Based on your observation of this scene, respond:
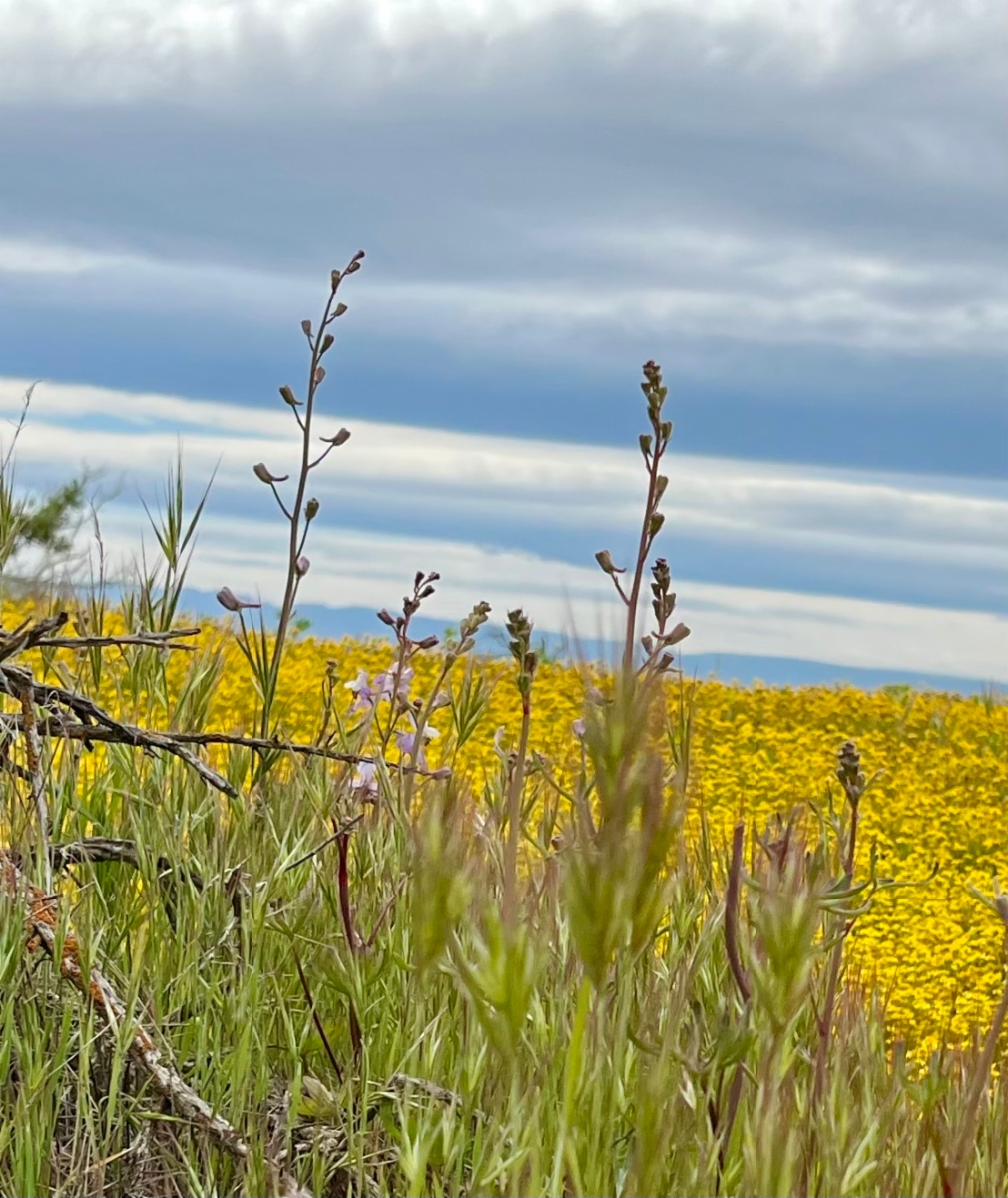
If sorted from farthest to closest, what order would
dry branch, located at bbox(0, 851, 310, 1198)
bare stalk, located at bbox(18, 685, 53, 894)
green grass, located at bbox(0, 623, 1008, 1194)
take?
1. bare stalk, located at bbox(18, 685, 53, 894)
2. dry branch, located at bbox(0, 851, 310, 1198)
3. green grass, located at bbox(0, 623, 1008, 1194)

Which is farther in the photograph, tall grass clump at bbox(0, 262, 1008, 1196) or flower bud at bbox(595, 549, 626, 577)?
flower bud at bbox(595, 549, 626, 577)

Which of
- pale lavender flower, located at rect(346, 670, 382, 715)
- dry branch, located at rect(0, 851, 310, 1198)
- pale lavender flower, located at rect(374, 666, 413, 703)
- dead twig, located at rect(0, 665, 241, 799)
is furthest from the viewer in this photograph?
pale lavender flower, located at rect(346, 670, 382, 715)

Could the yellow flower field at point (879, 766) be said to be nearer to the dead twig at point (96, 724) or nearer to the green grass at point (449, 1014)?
the dead twig at point (96, 724)

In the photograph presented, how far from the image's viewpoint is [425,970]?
1689mm

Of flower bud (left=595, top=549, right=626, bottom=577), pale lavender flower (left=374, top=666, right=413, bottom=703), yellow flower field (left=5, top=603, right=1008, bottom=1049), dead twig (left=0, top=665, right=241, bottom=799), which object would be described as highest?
flower bud (left=595, top=549, right=626, bottom=577)

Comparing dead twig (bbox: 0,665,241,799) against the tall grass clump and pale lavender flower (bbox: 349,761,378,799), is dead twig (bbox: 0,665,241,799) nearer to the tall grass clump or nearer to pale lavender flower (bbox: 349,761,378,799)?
the tall grass clump

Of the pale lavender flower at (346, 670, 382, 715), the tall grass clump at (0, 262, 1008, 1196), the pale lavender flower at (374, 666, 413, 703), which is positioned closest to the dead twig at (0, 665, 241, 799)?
the tall grass clump at (0, 262, 1008, 1196)

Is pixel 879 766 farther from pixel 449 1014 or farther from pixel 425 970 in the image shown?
pixel 425 970

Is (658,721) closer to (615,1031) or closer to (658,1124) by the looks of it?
(658,1124)

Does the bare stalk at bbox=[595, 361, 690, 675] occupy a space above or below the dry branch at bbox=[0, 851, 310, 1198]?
above

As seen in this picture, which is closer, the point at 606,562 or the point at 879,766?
the point at 606,562

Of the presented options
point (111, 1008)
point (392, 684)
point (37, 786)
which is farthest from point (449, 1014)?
point (392, 684)

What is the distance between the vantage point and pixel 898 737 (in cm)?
1105

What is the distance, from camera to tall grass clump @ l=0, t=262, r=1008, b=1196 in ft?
5.16
